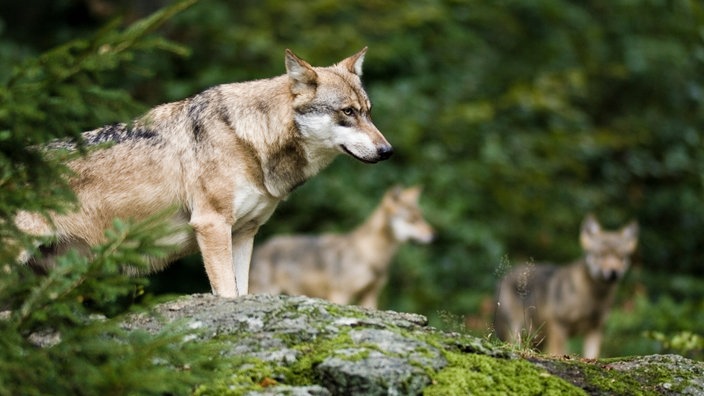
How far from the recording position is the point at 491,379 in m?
5.11

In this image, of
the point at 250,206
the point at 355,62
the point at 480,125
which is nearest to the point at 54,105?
the point at 250,206

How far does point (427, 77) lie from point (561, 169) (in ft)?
8.48

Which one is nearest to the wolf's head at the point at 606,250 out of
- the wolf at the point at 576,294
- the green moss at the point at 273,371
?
the wolf at the point at 576,294

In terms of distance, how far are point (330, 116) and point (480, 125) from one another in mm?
10026

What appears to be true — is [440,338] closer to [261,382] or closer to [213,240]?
[261,382]

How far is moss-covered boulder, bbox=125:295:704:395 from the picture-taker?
4863mm

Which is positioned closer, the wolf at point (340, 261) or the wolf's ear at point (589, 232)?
the wolf's ear at point (589, 232)

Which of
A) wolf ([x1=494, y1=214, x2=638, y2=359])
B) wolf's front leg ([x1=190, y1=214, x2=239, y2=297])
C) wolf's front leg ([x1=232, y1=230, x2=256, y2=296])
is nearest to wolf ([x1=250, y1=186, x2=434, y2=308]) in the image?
wolf ([x1=494, y1=214, x2=638, y2=359])

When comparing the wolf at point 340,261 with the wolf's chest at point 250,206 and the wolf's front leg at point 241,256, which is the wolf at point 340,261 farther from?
the wolf's chest at point 250,206

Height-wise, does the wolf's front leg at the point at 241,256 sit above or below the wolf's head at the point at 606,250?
above

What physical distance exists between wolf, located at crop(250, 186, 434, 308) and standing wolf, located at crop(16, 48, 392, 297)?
6.39m

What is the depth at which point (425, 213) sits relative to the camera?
15.3m

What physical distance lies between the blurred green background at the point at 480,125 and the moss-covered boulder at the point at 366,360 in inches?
262

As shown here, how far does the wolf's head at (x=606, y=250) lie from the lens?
12422mm
